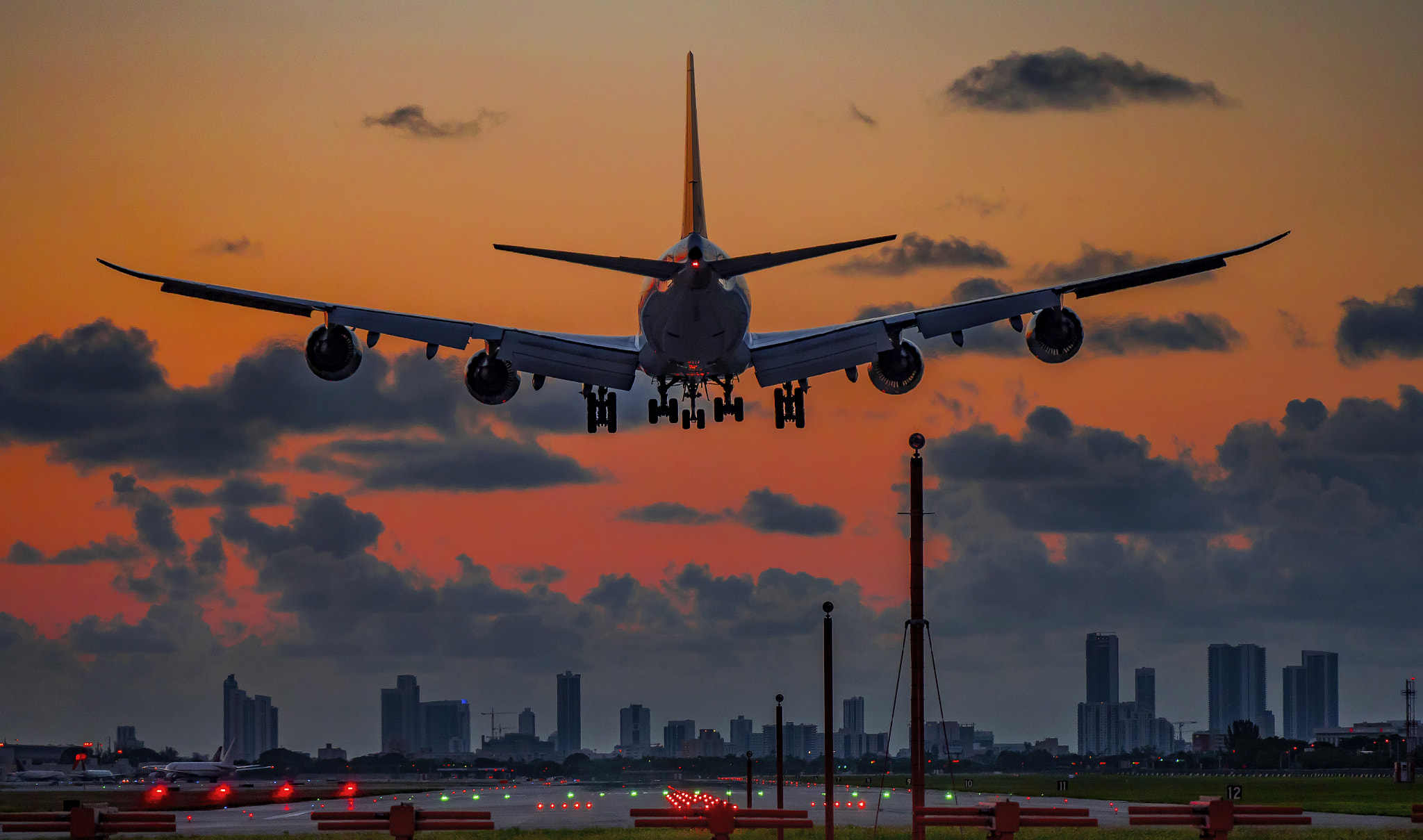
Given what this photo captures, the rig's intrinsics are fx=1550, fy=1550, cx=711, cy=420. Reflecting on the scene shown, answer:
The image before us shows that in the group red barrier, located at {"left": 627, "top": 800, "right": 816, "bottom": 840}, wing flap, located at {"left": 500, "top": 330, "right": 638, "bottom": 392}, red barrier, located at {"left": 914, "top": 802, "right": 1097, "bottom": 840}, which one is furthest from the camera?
wing flap, located at {"left": 500, "top": 330, "right": 638, "bottom": 392}

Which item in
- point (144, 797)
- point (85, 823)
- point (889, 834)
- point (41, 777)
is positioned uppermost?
point (85, 823)

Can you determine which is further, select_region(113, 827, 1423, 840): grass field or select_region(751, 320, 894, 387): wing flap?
select_region(113, 827, 1423, 840): grass field

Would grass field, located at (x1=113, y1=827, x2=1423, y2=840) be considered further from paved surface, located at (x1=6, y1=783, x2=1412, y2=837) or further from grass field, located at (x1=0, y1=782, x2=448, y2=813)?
grass field, located at (x1=0, y1=782, x2=448, y2=813)

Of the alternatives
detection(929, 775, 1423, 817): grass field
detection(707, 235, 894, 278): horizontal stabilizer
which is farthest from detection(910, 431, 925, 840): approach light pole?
detection(929, 775, 1423, 817): grass field

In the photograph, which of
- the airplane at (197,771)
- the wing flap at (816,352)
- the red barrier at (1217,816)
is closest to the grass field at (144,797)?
the airplane at (197,771)

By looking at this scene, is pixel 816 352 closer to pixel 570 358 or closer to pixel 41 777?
pixel 570 358

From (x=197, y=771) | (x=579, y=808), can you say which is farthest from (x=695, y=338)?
(x=197, y=771)
